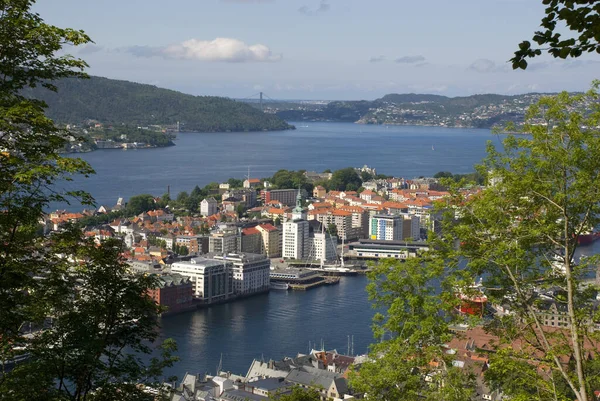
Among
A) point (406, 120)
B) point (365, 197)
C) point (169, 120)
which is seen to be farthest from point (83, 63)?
point (406, 120)

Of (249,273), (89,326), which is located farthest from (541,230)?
(249,273)

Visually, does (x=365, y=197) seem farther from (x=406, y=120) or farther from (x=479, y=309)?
(x=406, y=120)

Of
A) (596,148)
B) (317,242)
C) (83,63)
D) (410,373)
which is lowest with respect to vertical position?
(317,242)

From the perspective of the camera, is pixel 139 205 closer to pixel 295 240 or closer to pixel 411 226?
pixel 295 240

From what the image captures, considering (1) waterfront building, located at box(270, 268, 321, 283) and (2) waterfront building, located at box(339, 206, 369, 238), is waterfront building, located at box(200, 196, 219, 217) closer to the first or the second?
(2) waterfront building, located at box(339, 206, 369, 238)

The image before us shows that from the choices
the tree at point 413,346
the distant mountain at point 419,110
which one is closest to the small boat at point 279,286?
the tree at point 413,346

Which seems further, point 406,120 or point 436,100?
point 436,100

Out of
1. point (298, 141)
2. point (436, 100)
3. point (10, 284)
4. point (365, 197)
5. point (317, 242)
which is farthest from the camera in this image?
point (436, 100)

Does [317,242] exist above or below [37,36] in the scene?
below
